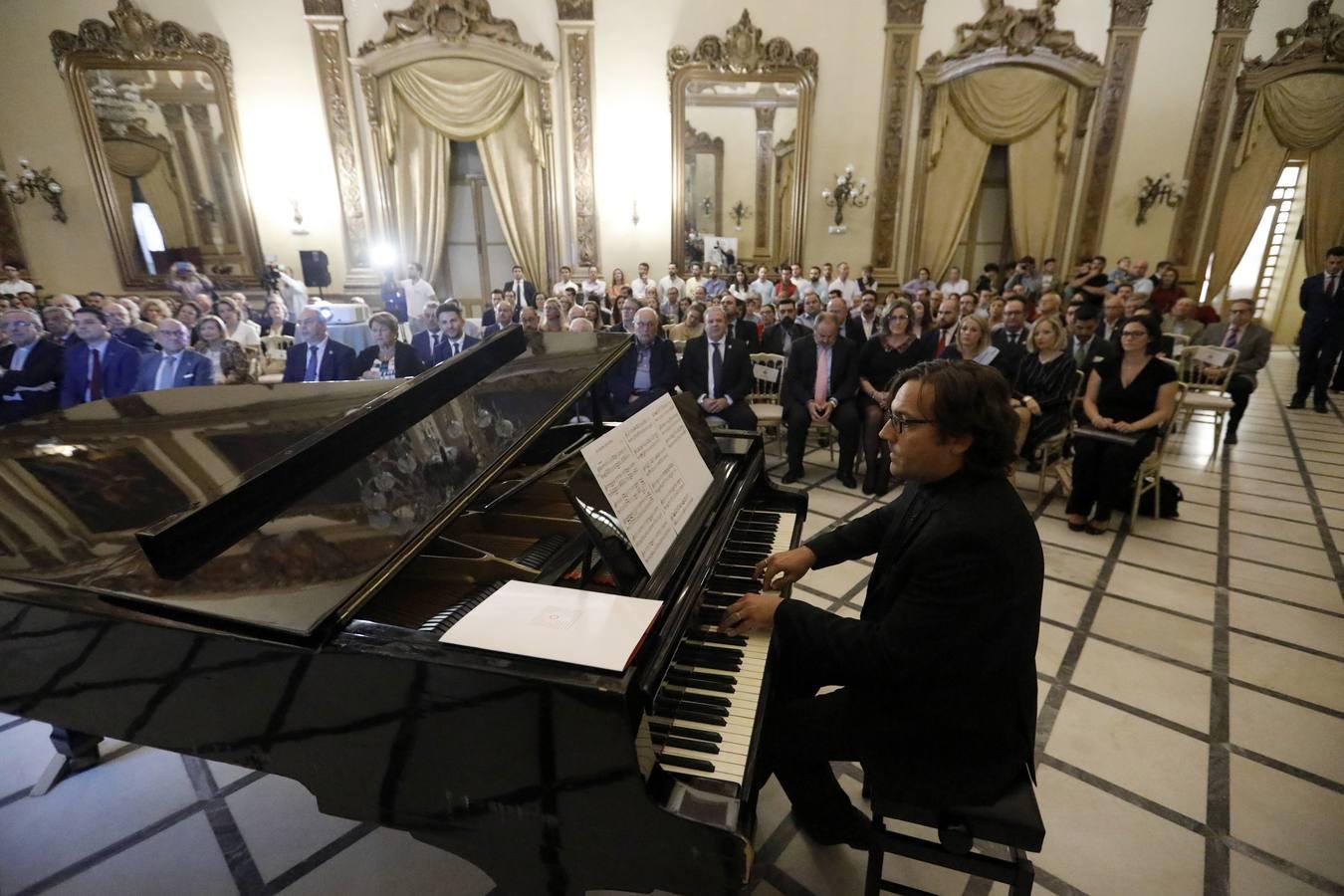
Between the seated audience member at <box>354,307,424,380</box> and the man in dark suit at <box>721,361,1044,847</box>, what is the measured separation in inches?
158

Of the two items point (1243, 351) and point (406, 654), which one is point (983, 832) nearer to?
point (406, 654)

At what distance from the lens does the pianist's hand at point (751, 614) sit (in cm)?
137

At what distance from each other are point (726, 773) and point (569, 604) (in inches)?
16.3

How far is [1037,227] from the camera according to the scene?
29.5ft

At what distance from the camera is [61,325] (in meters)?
4.59

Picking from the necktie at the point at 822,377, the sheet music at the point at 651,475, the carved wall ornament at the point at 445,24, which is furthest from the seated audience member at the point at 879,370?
the carved wall ornament at the point at 445,24

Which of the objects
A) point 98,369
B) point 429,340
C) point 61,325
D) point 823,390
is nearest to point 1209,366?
point 823,390

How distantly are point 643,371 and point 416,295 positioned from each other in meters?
5.25

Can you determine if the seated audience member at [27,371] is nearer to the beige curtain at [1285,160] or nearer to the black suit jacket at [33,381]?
the black suit jacket at [33,381]

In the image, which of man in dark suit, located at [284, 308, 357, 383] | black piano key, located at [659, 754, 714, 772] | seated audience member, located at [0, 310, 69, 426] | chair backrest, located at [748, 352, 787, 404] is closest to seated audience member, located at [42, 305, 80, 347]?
seated audience member, located at [0, 310, 69, 426]

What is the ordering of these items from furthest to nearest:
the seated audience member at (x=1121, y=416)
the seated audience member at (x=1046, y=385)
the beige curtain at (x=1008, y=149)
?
the beige curtain at (x=1008, y=149), the seated audience member at (x=1046, y=385), the seated audience member at (x=1121, y=416)

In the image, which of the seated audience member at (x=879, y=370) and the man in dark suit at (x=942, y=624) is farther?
the seated audience member at (x=879, y=370)

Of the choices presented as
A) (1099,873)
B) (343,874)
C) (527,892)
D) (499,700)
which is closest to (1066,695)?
(1099,873)

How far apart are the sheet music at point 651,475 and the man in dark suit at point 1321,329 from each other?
785 cm
